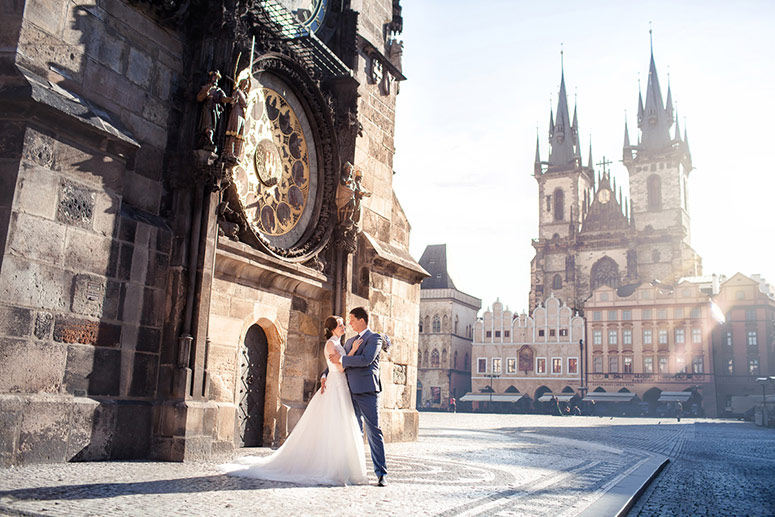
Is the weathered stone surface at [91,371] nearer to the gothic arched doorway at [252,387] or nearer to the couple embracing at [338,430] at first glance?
the couple embracing at [338,430]

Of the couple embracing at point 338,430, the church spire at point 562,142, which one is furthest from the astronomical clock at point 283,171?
the church spire at point 562,142

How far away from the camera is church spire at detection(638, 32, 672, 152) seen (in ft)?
270

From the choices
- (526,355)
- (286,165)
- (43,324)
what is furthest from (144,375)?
(526,355)

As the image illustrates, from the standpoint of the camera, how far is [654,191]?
80.4 metres

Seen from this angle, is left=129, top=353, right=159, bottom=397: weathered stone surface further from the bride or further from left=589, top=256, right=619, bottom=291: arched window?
left=589, top=256, right=619, bottom=291: arched window

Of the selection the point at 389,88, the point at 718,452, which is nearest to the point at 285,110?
the point at 389,88

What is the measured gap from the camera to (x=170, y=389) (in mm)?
7477

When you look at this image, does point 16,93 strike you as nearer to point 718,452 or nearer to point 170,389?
point 170,389

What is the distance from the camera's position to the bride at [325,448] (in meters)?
6.41

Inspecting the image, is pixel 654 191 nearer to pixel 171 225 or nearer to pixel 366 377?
pixel 171 225

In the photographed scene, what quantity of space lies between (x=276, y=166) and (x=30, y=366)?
16.7 ft

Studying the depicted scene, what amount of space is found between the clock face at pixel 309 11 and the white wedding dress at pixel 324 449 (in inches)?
260

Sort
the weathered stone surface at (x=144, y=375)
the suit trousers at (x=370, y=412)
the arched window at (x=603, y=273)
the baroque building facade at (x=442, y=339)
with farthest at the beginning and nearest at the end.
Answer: the arched window at (x=603, y=273) < the baroque building facade at (x=442, y=339) < the weathered stone surface at (x=144, y=375) < the suit trousers at (x=370, y=412)

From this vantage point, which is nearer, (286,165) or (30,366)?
(30,366)
